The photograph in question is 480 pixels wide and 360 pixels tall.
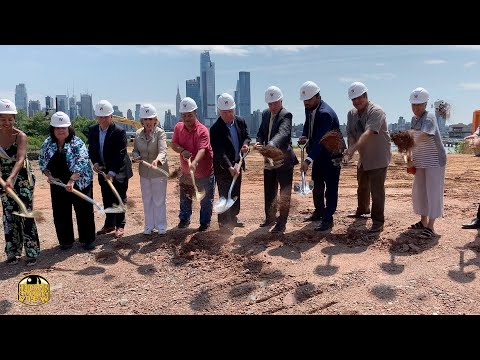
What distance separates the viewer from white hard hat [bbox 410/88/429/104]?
4863 mm

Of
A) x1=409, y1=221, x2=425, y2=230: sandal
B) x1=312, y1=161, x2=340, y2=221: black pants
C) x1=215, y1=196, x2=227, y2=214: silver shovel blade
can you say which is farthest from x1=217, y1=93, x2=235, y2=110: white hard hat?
x1=409, y1=221, x2=425, y2=230: sandal

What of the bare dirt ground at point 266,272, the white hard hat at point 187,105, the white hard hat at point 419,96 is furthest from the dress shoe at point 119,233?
the white hard hat at point 419,96

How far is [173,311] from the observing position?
12.9 ft

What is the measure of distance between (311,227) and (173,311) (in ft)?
8.80

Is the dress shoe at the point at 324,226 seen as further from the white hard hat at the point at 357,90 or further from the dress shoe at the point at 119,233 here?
the dress shoe at the point at 119,233

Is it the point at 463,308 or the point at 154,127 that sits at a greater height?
the point at 154,127

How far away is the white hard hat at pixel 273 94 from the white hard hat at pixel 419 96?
159cm

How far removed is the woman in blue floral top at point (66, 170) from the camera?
16.6 feet

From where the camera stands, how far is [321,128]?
532cm

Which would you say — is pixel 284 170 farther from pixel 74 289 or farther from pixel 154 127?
pixel 74 289

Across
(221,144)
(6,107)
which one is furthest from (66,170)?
(221,144)

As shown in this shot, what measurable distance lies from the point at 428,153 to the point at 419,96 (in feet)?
2.33

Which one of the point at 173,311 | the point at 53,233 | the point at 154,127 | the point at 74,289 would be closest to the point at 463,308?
the point at 173,311

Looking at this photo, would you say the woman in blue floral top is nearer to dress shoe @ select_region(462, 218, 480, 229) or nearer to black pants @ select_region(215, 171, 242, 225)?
black pants @ select_region(215, 171, 242, 225)
